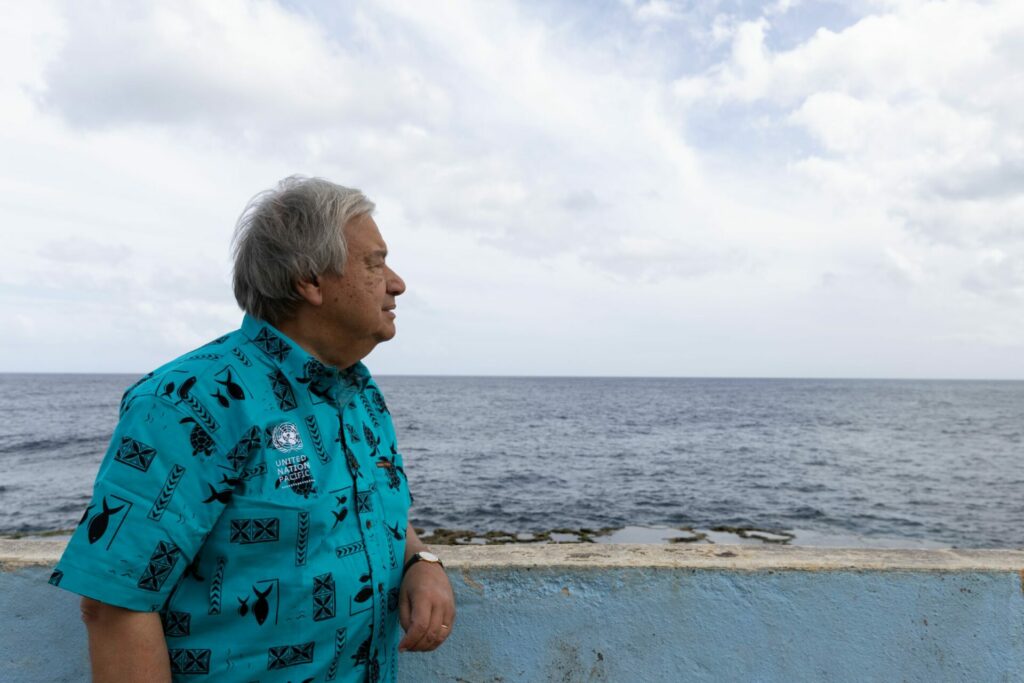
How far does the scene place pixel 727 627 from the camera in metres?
2.07

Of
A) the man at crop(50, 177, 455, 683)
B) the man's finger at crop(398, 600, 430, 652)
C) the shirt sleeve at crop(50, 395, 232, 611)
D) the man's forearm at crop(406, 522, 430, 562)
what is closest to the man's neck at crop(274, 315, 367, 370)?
the man at crop(50, 177, 455, 683)

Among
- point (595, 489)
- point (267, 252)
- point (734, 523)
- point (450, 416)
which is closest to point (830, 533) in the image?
point (734, 523)

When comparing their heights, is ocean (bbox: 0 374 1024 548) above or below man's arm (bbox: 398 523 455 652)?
below

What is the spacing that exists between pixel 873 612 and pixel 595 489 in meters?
18.0

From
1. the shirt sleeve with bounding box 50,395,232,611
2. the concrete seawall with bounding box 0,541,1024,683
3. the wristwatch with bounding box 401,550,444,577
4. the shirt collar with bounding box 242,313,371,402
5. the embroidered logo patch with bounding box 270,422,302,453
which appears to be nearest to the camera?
the shirt sleeve with bounding box 50,395,232,611

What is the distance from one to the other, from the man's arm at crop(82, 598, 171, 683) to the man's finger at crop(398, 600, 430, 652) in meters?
0.53

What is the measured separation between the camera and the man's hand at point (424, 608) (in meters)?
1.58

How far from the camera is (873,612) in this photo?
206 centimetres

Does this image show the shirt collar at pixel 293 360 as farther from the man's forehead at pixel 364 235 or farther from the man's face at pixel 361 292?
the man's forehead at pixel 364 235

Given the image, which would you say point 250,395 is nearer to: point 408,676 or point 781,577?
point 408,676

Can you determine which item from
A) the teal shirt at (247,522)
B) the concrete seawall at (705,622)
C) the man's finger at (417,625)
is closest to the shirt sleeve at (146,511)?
the teal shirt at (247,522)

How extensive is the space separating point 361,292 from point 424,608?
751 millimetres

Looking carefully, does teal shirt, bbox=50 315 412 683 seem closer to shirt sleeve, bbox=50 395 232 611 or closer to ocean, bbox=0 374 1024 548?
shirt sleeve, bbox=50 395 232 611

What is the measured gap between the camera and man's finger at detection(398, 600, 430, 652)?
1.57m
